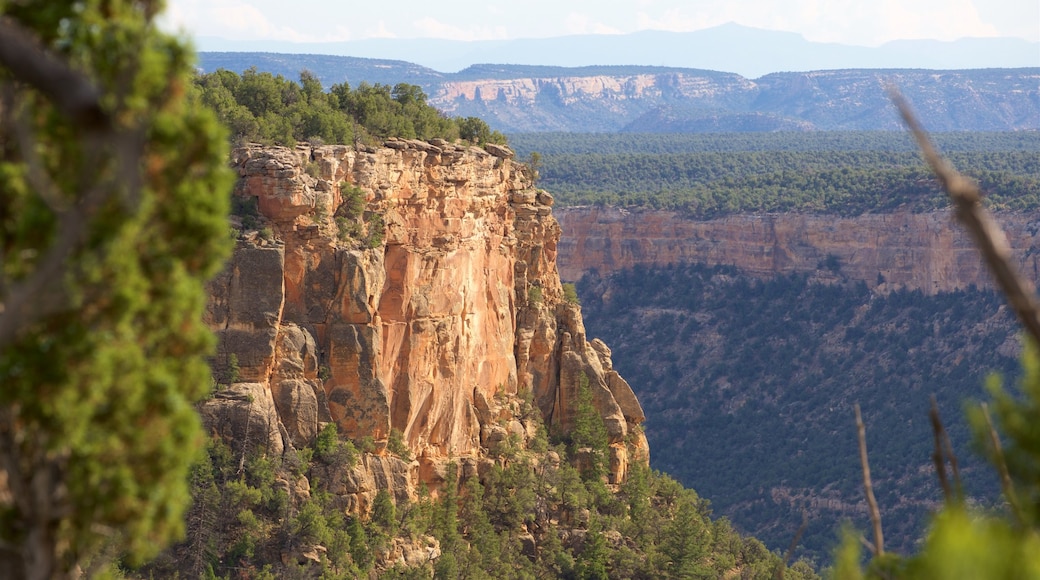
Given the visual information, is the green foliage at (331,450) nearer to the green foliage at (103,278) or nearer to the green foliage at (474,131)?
the green foliage at (474,131)

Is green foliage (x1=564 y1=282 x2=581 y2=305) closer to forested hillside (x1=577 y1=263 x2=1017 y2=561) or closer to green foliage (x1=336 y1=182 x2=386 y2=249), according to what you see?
green foliage (x1=336 y1=182 x2=386 y2=249)

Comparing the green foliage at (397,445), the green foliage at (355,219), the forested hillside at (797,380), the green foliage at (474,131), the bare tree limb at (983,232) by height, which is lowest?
the forested hillside at (797,380)

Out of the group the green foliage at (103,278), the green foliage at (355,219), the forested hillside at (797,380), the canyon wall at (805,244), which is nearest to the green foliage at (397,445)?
the green foliage at (355,219)

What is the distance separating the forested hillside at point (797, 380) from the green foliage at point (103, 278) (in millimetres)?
66821

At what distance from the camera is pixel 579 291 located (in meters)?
117

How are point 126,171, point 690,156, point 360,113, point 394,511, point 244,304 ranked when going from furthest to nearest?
point 690,156, point 360,113, point 394,511, point 244,304, point 126,171

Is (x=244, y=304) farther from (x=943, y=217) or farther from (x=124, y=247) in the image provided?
(x=943, y=217)

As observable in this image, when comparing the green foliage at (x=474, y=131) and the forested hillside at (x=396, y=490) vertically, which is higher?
the green foliage at (x=474, y=131)

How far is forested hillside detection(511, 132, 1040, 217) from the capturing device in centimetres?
10375

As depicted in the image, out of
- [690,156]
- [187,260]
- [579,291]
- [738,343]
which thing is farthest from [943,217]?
[187,260]

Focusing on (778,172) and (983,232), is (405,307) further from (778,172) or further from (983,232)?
(778,172)

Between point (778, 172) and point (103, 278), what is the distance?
11702cm

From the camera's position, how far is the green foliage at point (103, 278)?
10.9 m

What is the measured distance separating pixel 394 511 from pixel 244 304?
768cm
